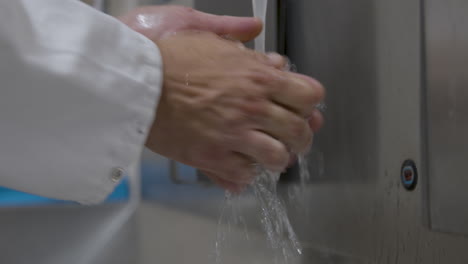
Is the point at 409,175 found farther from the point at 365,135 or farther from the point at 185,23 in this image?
the point at 185,23

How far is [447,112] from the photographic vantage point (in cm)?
45

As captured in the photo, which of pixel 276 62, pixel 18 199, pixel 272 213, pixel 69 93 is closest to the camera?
pixel 69 93

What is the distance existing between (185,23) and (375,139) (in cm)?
26

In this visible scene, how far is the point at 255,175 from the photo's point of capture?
509 millimetres

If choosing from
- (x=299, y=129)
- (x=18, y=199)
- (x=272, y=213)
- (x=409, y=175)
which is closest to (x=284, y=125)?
(x=299, y=129)

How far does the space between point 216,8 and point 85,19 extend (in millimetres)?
408

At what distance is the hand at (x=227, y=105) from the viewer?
0.45 meters

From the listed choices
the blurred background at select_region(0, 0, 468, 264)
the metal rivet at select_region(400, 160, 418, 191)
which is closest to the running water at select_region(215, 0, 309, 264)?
the blurred background at select_region(0, 0, 468, 264)

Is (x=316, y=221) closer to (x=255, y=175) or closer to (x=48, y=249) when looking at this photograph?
(x=255, y=175)

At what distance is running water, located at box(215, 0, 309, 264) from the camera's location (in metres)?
0.60

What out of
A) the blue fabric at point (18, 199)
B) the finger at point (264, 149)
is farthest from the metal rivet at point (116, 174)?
the blue fabric at point (18, 199)

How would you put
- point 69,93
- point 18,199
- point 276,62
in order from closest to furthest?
point 69,93 → point 276,62 → point 18,199

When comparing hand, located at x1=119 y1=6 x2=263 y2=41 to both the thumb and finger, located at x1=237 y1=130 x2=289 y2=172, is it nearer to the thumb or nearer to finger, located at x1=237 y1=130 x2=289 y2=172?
the thumb

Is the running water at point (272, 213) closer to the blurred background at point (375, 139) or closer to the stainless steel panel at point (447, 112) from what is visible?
the blurred background at point (375, 139)
